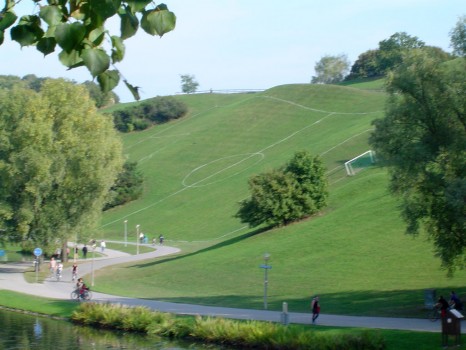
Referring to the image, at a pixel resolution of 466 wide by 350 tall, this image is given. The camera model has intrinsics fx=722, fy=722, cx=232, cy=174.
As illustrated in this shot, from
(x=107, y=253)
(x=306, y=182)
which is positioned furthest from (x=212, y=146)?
(x=306, y=182)

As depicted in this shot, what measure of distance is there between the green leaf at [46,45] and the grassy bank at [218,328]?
Result: 72.6 ft

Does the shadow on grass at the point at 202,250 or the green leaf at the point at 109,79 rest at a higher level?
the green leaf at the point at 109,79

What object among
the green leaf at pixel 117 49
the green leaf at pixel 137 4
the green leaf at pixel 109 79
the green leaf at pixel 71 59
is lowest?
the green leaf at pixel 109 79

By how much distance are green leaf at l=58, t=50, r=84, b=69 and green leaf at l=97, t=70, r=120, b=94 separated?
21 cm

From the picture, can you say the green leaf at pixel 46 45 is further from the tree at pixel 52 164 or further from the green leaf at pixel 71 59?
the tree at pixel 52 164

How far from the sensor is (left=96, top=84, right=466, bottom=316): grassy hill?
132 ft

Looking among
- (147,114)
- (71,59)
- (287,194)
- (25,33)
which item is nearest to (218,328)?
(25,33)

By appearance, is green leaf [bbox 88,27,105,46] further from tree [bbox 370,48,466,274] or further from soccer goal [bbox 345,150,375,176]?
soccer goal [bbox 345,150,375,176]

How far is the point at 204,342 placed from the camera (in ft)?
96.9

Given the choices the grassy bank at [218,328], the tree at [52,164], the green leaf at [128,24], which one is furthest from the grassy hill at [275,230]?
the green leaf at [128,24]

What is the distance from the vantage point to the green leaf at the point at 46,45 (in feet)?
14.9

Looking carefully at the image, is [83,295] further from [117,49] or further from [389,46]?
[389,46]

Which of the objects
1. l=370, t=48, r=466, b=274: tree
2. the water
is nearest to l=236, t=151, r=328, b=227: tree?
the water

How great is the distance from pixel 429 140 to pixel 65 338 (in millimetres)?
17555
